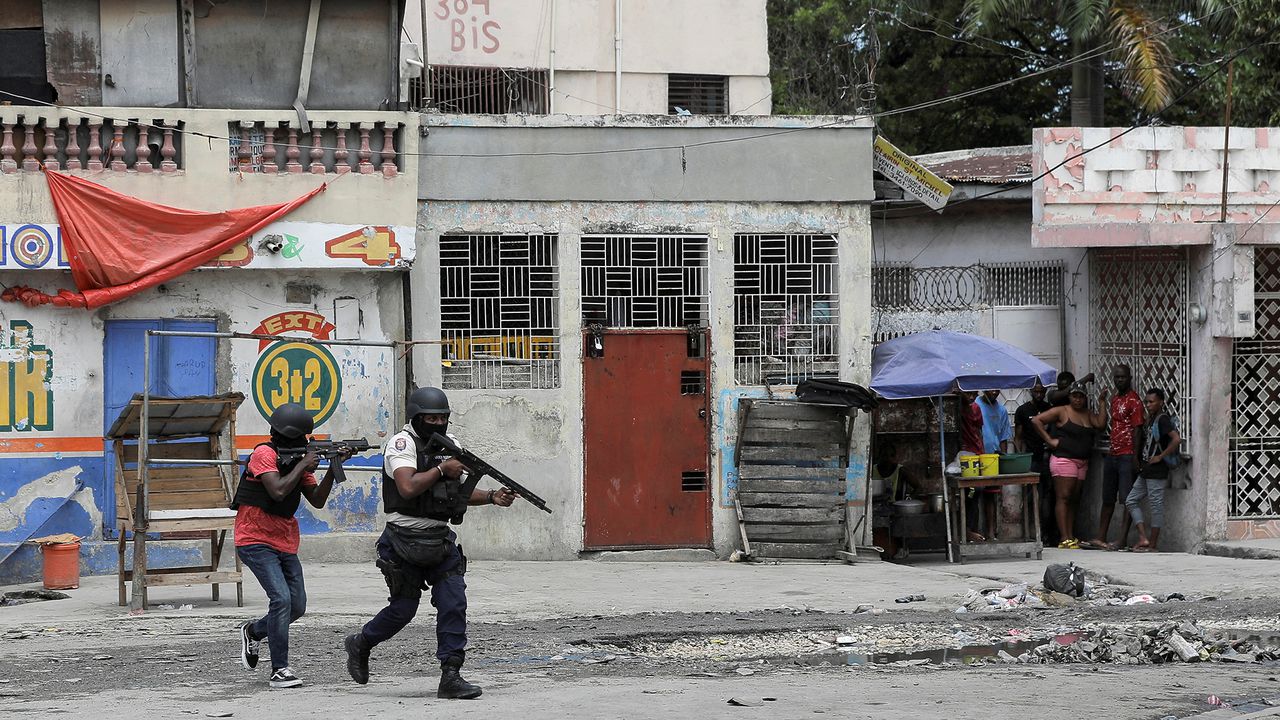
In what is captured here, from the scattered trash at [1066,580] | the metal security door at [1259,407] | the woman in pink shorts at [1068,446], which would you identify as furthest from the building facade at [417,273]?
the metal security door at [1259,407]

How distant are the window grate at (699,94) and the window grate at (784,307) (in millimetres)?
5522

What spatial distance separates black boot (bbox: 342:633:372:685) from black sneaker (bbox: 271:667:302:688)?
13.2 inches

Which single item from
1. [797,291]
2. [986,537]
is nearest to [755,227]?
[797,291]

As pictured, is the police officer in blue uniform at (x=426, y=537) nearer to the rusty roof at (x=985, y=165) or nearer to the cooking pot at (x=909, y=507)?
the cooking pot at (x=909, y=507)

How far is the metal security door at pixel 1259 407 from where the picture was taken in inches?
645

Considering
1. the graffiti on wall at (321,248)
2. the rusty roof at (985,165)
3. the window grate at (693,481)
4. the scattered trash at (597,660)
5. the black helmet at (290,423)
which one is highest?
the rusty roof at (985,165)

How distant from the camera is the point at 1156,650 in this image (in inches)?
381

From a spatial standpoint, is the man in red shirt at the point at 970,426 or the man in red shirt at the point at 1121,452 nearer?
the man in red shirt at the point at 970,426

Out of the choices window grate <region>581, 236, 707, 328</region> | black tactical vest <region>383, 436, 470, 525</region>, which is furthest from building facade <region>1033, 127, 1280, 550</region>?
black tactical vest <region>383, 436, 470, 525</region>

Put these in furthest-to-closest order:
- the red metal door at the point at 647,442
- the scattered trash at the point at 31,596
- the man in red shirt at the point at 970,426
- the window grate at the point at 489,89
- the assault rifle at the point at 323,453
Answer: the window grate at the point at 489,89
the man in red shirt at the point at 970,426
the red metal door at the point at 647,442
the scattered trash at the point at 31,596
the assault rifle at the point at 323,453

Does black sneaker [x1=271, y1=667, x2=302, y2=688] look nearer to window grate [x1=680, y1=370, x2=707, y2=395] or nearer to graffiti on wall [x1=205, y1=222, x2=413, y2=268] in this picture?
graffiti on wall [x1=205, y1=222, x2=413, y2=268]

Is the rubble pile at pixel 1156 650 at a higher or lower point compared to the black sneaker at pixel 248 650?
lower

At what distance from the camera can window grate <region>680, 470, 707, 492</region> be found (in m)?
15.1

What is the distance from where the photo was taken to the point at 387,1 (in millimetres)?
14750
